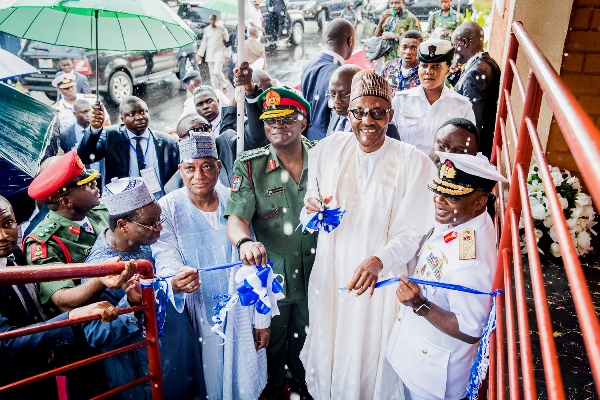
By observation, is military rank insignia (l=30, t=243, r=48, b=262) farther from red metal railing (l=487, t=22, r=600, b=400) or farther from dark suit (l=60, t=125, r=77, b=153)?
dark suit (l=60, t=125, r=77, b=153)

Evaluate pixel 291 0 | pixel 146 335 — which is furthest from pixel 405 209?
pixel 291 0

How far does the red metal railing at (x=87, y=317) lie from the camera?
1867 mm

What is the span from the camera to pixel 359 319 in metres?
2.83

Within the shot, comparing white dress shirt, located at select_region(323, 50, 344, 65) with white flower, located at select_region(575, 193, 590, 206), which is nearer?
white flower, located at select_region(575, 193, 590, 206)

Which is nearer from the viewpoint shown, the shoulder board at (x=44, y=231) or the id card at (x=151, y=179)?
the shoulder board at (x=44, y=231)

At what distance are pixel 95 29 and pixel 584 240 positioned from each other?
4595mm

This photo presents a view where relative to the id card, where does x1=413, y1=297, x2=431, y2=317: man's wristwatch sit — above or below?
above

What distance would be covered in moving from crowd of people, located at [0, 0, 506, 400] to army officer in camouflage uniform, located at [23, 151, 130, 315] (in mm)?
10

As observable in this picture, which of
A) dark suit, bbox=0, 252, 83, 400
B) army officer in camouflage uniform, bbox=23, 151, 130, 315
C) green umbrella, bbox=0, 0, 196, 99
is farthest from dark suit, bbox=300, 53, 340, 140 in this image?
→ dark suit, bbox=0, 252, 83, 400

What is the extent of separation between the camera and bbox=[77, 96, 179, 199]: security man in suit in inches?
181

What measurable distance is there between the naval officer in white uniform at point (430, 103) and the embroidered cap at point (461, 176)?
1.97m

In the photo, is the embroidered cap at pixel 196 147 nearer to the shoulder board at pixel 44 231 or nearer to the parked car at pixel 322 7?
the shoulder board at pixel 44 231

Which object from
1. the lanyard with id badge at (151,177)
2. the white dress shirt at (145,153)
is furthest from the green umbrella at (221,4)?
the lanyard with id badge at (151,177)

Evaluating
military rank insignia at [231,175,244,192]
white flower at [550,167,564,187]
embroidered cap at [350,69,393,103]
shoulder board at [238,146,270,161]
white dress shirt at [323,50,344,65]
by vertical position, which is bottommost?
white flower at [550,167,564,187]
